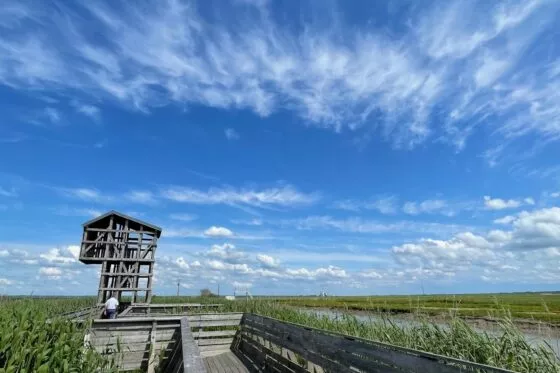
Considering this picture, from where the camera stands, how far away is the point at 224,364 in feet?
27.7

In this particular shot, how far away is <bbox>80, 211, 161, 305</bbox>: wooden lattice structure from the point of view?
18312mm

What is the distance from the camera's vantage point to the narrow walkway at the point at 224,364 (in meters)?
7.86

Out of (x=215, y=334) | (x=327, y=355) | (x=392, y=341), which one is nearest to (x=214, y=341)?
(x=215, y=334)

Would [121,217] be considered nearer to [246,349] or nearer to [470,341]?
[246,349]

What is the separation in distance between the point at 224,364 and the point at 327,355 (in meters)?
4.38

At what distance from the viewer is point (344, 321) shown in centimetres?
781

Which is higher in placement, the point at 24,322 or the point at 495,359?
the point at 24,322

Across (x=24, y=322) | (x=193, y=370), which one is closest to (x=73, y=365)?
(x=24, y=322)

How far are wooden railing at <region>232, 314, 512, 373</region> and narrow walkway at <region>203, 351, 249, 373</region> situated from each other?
215mm

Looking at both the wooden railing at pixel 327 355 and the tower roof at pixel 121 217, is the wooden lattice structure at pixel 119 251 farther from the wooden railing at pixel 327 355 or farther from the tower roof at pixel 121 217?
the wooden railing at pixel 327 355

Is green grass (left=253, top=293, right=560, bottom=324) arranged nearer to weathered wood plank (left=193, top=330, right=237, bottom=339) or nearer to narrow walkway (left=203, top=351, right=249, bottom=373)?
narrow walkway (left=203, top=351, right=249, bottom=373)

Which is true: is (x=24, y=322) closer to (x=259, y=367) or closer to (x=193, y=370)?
(x=193, y=370)

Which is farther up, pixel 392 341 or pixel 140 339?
pixel 392 341

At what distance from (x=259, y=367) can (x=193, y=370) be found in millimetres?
5747
